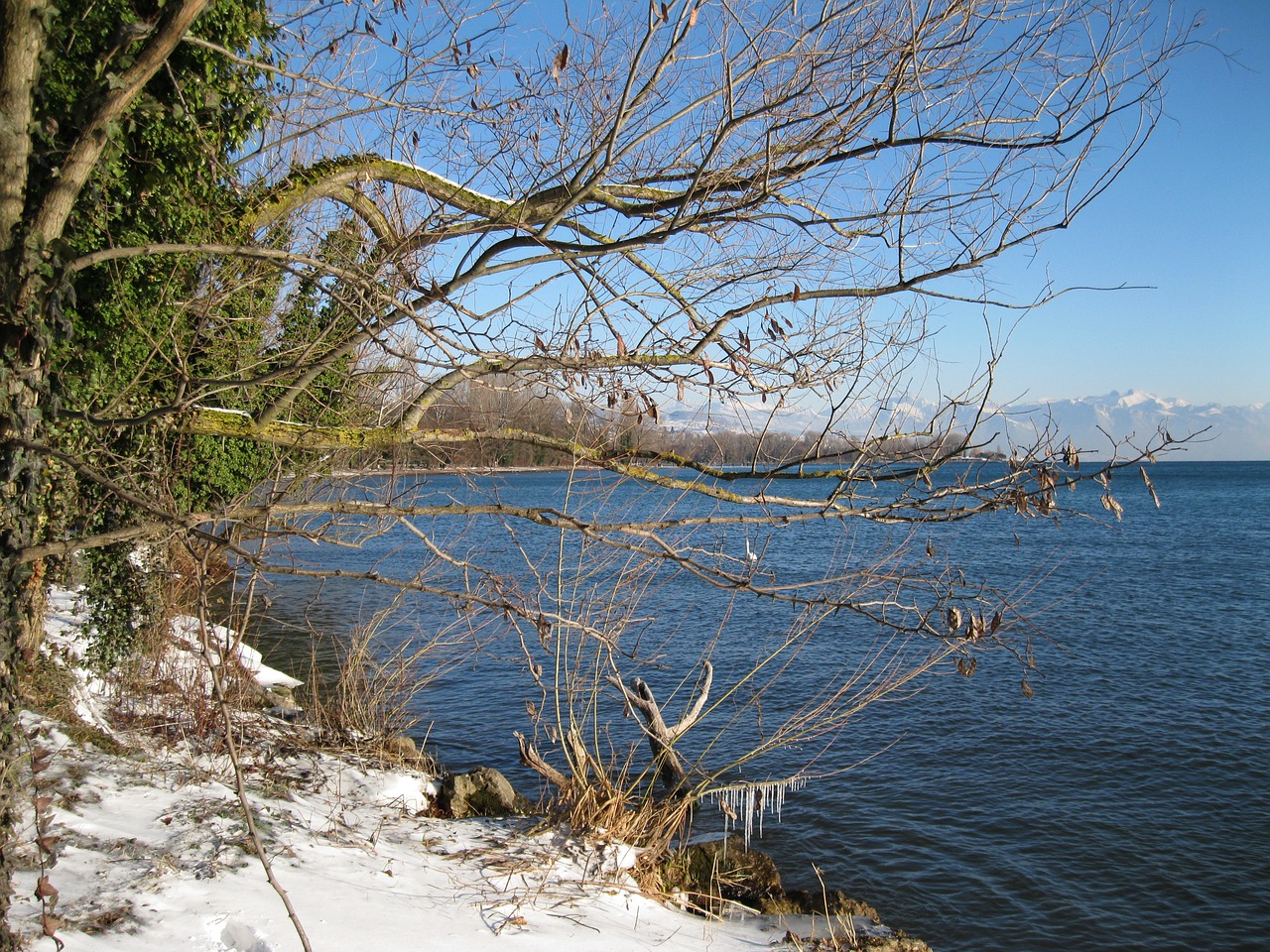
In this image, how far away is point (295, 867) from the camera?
6367 mm

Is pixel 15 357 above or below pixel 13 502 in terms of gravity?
above

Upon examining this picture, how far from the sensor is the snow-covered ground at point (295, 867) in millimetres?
5297

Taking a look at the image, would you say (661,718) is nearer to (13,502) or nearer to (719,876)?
(719,876)

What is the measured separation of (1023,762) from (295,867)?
917 cm

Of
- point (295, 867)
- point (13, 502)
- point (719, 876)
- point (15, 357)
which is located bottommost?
point (719, 876)

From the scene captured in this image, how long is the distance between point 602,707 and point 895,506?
8815 mm

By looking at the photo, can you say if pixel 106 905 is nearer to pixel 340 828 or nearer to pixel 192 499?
pixel 340 828

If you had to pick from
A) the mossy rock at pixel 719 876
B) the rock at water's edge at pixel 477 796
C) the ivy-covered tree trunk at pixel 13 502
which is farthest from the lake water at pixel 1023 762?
the ivy-covered tree trunk at pixel 13 502

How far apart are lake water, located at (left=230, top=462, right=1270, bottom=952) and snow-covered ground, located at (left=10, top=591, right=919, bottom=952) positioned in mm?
1628

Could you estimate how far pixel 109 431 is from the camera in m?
6.59

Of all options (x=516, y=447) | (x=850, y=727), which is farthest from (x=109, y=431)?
(x=850, y=727)

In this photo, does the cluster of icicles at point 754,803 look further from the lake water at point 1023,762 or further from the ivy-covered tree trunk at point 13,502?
the ivy-covered tree trunk at point 13,502

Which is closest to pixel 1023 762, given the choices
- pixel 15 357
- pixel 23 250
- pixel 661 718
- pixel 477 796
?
pixel 661 718

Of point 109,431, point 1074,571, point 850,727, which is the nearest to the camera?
point 109,431
